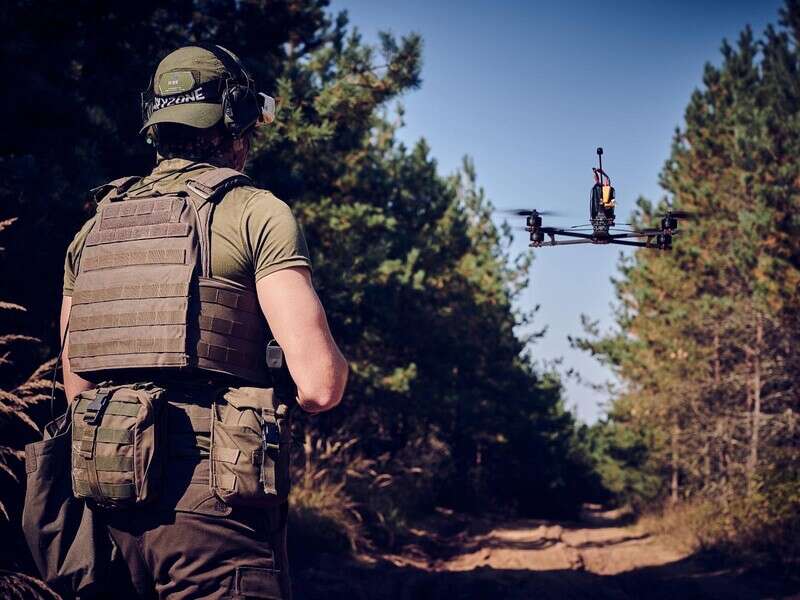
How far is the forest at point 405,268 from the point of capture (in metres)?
8.84

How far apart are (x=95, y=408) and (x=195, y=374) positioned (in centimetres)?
28

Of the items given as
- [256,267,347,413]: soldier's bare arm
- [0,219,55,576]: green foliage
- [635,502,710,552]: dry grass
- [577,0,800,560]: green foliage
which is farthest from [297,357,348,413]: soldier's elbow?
[635,502,710,552]: dry grass

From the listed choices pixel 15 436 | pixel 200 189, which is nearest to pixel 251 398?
pixel 200 189

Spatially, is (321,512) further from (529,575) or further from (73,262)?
(73,262)

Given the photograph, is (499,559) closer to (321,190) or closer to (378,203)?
(321,190)

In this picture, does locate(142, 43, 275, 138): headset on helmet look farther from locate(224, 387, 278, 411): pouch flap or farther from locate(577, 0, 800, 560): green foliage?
locate(577, 0, 800, 560): green foliage

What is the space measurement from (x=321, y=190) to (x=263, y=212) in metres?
14.4

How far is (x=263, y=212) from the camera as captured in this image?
2.69 m

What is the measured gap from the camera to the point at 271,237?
2643mm

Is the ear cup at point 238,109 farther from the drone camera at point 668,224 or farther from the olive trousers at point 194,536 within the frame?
the drone camera at point 668,224

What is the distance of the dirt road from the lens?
33.2ft

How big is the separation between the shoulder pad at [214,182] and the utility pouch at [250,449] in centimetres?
56

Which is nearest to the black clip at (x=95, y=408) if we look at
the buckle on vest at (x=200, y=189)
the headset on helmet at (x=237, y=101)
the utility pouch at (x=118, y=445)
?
the utility pouch at (x=118, y=445)

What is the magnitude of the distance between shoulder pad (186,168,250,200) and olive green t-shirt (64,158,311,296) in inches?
1.0
